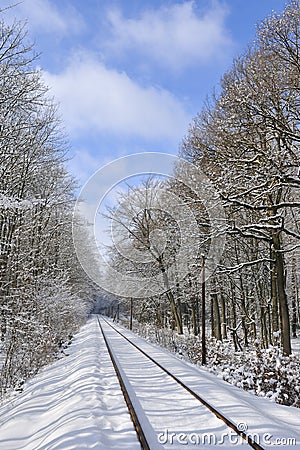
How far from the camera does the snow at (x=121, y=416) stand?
5141 millimetres

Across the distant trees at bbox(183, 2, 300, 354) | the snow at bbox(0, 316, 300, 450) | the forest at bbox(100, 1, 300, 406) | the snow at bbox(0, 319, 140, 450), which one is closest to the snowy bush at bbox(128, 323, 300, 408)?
the forest at bbox(100, 1, 300, 406)

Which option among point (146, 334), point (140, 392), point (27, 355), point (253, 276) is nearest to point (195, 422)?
point (140, 392)

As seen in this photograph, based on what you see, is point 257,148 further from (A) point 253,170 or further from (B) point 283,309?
(B) point 283,309

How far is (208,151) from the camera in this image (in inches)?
578

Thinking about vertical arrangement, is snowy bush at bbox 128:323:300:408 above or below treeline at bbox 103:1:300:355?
below

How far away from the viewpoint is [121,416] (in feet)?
20.6

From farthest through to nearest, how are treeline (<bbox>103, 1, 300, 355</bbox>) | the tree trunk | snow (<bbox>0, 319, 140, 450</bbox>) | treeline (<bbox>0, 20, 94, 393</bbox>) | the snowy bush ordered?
1. the tree trunk
2. treeline (<bbox>103, 1, 300, 355</bbox>)
3. treeline (<bbox>0, 20, 94, 393</bbox>)
4. the snowy bush
5. snow (<bbox>0, 319, 140, 450</bbox>)

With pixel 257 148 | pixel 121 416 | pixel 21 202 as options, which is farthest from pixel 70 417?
pixel 257 148

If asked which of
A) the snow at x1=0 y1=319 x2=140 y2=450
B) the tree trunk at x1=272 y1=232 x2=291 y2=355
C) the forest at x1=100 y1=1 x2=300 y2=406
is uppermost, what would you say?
the forest at x1=100 y1=1 x2=300 y2=406

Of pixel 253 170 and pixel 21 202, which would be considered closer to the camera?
pixel 21 202

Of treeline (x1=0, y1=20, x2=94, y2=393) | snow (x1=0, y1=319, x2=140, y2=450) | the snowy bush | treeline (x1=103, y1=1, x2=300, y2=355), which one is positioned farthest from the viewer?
treeline (x1=103, y1=1, x2=300, y2=355)

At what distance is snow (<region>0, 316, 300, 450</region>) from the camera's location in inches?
202

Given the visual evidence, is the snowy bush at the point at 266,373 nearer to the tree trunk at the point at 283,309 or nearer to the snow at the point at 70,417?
the tree trunk at the point at 283,309

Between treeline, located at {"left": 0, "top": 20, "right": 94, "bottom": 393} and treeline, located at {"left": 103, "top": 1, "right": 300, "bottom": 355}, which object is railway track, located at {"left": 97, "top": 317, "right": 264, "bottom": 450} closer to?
treeline, located at {"left": 0, "top": 20, "right": 94, "bottom": 393}
